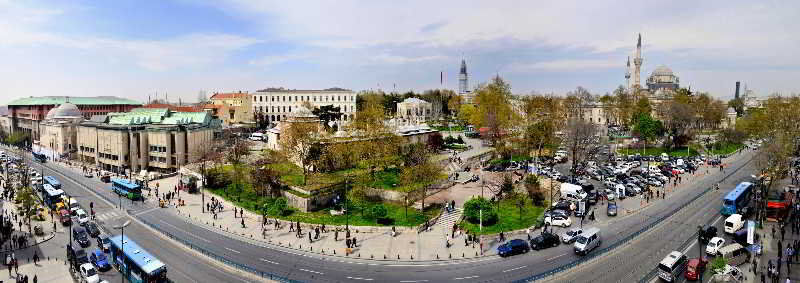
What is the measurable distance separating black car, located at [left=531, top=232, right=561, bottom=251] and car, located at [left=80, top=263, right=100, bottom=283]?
90.2 ft

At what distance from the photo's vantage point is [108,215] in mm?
43344

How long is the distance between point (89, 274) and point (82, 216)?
16.3 m

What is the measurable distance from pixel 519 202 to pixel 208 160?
41.4 m

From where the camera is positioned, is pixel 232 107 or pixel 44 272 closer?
pixel 44 272

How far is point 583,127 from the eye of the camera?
60000 mm

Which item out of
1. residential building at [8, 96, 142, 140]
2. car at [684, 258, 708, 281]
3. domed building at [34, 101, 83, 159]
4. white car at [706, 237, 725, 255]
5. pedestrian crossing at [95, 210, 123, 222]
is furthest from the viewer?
residential building at [8, 96, 142, 140]

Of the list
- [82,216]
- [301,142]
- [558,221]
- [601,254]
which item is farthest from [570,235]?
[82,216]

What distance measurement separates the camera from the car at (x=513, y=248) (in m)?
31.5

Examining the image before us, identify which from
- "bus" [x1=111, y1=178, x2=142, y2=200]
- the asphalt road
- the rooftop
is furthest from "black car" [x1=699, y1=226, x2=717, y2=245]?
the rooftop

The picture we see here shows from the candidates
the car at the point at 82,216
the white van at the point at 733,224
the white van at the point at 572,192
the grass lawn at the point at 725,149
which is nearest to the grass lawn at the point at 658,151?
the grass lawn at the point at 725,149

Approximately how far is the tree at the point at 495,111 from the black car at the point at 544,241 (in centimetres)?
3471

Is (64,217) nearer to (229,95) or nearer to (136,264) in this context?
(136,264)

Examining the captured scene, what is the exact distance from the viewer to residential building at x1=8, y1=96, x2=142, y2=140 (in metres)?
102

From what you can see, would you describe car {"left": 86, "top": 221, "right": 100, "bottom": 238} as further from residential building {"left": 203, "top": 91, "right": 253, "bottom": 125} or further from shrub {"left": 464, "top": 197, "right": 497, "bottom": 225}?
residential building {"left": 203, "top": 91, "right": 253, "bottom": 125}
